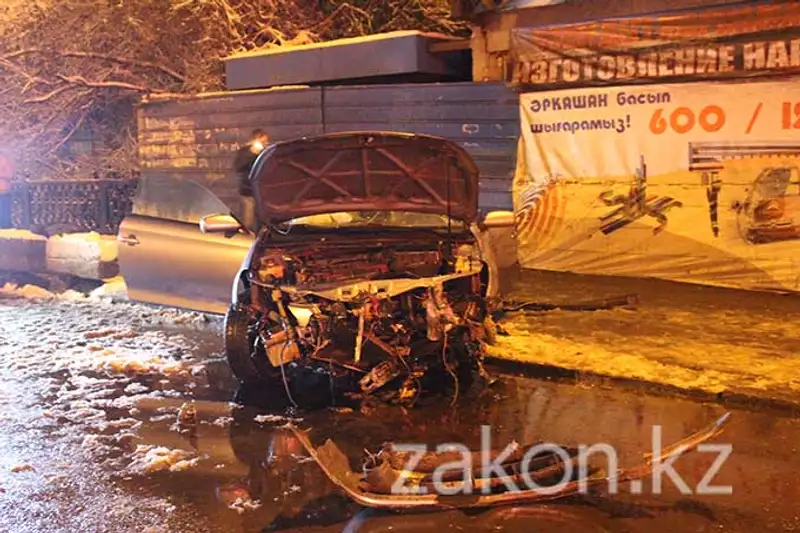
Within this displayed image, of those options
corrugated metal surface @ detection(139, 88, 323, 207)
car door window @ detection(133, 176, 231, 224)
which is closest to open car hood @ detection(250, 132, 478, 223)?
car door window @ detection(133, 176, 231, 224)

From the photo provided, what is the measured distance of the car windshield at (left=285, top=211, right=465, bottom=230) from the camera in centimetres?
679

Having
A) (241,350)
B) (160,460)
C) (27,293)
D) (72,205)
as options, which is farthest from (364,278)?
(72,205)

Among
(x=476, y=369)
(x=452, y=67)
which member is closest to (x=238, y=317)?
(x=476, y=369)

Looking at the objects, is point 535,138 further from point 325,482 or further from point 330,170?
point 325,482

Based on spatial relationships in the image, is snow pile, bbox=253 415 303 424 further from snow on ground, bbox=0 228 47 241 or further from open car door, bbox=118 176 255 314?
snow on ground, bbox=0 228 47 241

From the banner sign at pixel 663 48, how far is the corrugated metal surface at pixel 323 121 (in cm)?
60

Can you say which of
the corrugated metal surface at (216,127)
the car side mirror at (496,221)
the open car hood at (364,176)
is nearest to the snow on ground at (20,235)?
the corrugated metal surface at (216,127)

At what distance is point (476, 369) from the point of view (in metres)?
6.73

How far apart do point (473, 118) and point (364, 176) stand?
479cm

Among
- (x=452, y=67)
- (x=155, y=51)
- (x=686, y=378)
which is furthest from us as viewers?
(x=155, y=51)

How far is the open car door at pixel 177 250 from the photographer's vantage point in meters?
7.88

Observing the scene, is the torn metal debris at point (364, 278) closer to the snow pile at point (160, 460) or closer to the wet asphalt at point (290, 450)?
the wet asphalt at point (290, 450)

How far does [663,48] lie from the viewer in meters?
9.32

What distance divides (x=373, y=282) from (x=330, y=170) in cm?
96
